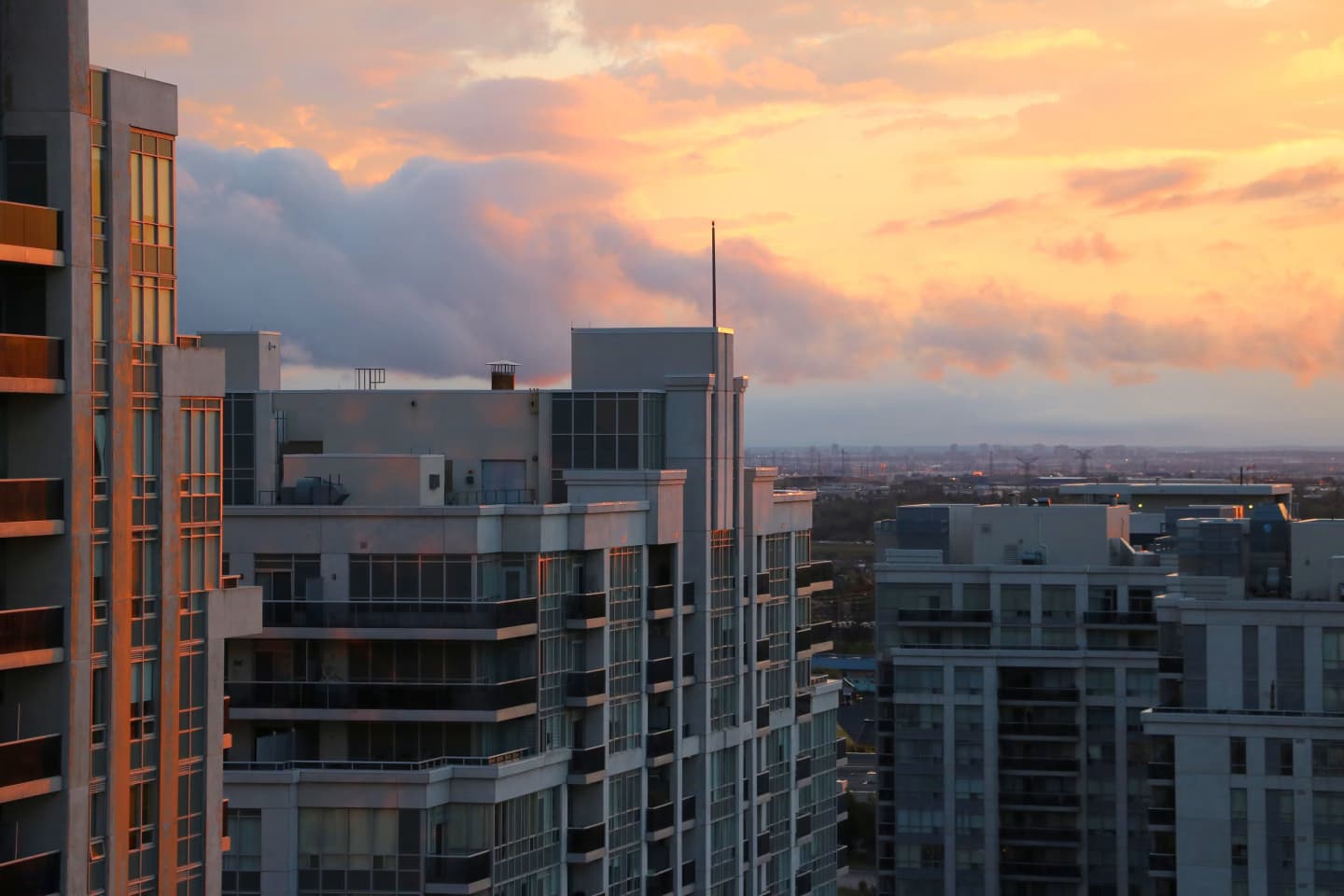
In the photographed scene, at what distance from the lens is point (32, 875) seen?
160ft

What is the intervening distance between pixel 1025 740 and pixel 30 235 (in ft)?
304

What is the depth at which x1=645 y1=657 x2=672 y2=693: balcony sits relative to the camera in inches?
3514

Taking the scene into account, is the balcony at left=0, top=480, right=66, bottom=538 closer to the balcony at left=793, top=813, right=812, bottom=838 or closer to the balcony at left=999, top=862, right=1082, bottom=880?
the balcony at left=793, top=813, right=812, bottom=838

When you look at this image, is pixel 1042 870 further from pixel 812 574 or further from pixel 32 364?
pixel 32 364

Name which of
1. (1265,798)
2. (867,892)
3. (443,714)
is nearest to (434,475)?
(443,714)

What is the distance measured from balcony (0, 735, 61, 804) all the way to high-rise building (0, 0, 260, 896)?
1.8 inches

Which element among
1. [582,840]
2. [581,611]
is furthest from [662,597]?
[582,840]

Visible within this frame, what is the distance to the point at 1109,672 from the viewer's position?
130 m

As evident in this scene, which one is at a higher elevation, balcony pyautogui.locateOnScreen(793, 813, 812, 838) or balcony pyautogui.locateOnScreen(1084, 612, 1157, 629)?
balcony pyautogui.locateOnScreen(1084, 612, 1157, 629)

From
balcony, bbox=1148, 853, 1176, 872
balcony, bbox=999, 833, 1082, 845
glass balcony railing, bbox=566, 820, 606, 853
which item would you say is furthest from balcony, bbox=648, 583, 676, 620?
balcony, bbox=999, 833, 1082, 845

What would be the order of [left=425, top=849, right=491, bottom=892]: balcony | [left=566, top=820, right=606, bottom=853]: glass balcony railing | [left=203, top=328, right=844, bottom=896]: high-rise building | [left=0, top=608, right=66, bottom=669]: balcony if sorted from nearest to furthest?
[left=0, top=608, right=66, bottom=669]: balcony
[left=425, top=849, right=491, bottom=892]: balcony
[left=203, top=328, right=844, bottom=896]: high-rise building
[left=566, top=820, right=606, bottom=853]: glass balcony railing

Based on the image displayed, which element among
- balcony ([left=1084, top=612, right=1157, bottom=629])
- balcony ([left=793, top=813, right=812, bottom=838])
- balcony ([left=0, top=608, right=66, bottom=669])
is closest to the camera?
balcony ([left=0, top=608, right=66, bottom=669])

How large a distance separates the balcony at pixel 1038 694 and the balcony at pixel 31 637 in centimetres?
8936

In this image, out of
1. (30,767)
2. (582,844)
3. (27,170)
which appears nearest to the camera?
(30,767)
